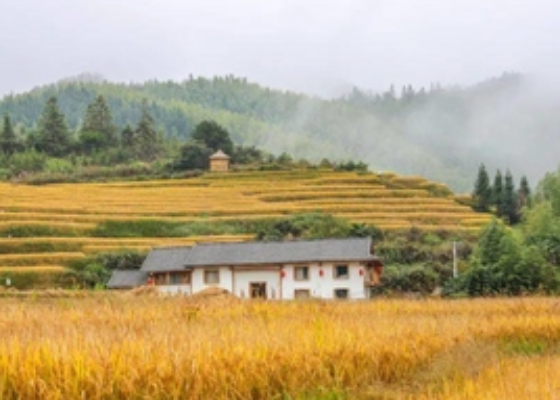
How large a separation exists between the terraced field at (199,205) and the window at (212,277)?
18.3 ft

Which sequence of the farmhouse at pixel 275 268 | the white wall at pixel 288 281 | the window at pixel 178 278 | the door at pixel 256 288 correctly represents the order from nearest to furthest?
the white wall at pixel 288 281
the farmhouse at pixel 275 268
the door at pixel 256 288
the window at pixel 178 278

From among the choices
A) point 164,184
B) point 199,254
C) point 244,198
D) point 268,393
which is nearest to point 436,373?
point 268,393

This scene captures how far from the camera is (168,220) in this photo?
51.0 m

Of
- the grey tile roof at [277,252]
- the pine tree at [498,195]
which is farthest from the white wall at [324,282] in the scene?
the pine tree at [498,195]

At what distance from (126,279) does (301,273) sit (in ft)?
28.8

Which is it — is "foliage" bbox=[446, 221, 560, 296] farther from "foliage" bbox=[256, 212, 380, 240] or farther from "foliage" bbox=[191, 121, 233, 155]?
"foliage" bbox=[191, 121, 233, 155]

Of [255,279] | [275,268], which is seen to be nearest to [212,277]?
[255,279]

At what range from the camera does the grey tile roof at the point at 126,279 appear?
38812mm

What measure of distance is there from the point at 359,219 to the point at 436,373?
42956 millimetres

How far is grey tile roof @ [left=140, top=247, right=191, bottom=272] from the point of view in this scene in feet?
130

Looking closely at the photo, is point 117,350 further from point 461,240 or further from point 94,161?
point 94,161

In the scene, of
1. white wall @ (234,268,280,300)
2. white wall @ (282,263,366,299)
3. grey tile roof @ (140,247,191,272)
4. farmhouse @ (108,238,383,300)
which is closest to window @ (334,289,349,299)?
farmhouse @ (108,238,383,300)

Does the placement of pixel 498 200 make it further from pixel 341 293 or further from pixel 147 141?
pixel 147 141

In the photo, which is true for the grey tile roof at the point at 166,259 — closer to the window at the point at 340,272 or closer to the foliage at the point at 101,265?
the foliage at the point at 101,265
